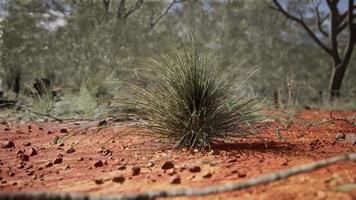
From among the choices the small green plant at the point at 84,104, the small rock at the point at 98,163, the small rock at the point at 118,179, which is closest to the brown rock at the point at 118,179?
the small rock at the point at 118,179

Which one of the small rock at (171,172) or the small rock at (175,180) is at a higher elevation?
the small rock at (171,172)

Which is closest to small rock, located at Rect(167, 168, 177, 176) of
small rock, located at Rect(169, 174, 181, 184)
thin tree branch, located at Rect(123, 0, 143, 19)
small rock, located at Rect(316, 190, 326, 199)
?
small rock, located at Rect(169, 174, 181, 184)

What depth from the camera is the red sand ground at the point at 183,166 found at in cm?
218

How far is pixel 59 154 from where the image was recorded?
3842 millimetres

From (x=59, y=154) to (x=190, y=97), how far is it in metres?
1.16

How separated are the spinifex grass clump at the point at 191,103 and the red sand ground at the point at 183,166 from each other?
158 millimetres

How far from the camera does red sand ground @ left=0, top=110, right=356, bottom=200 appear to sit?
7.14 feet

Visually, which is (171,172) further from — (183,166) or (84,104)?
(84,104)

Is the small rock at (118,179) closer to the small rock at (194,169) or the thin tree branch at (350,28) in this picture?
the small rock at (194,169)

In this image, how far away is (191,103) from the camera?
156 inches

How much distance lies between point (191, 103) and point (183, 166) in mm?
1161

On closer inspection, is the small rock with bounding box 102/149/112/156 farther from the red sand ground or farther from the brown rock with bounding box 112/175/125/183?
the brown rock with bounding box 112/175/125/183

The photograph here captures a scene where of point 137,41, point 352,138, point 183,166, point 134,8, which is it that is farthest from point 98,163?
point 134,8

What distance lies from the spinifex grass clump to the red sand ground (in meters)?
0.16
